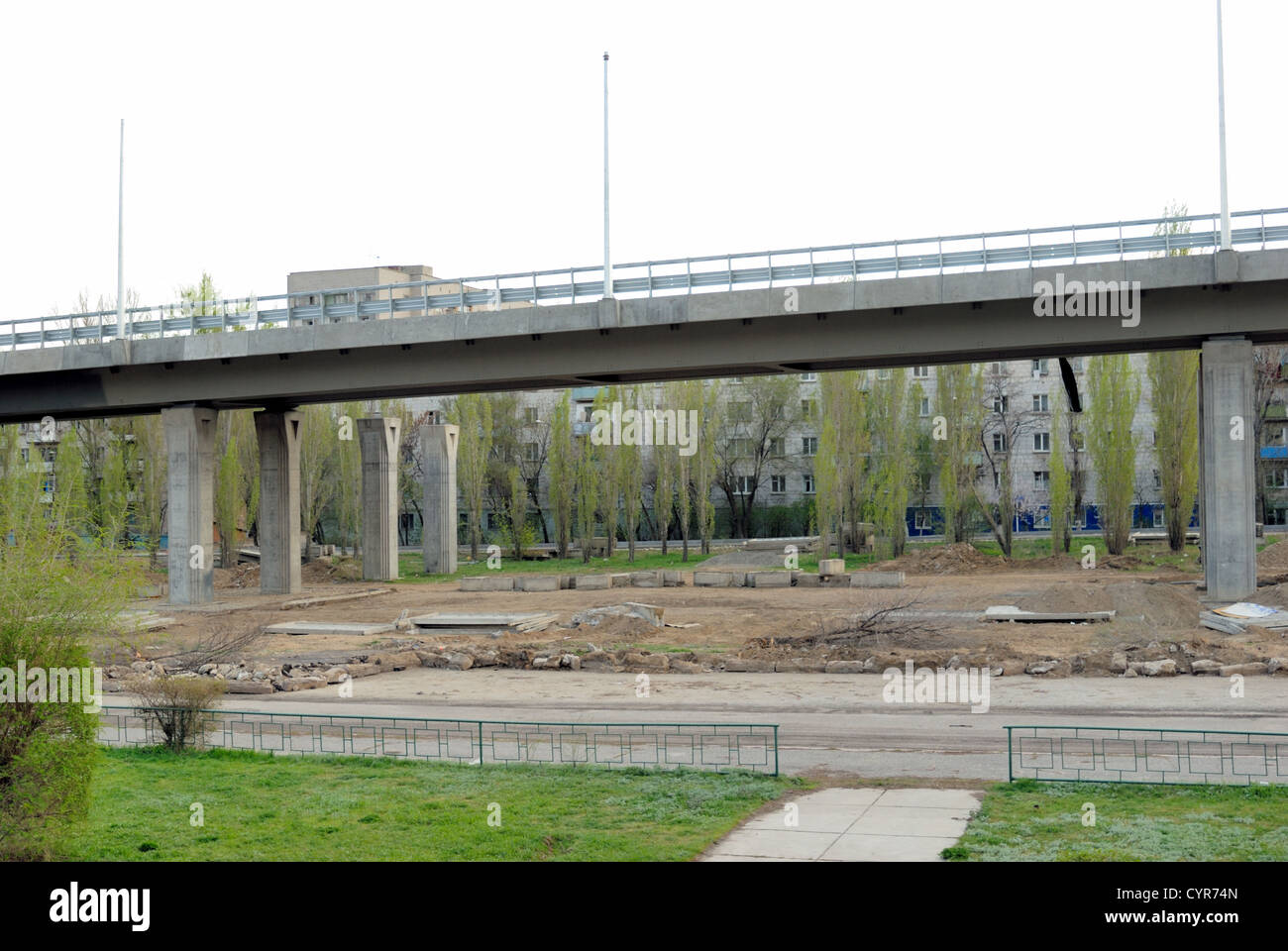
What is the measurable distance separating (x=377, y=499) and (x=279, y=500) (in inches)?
389

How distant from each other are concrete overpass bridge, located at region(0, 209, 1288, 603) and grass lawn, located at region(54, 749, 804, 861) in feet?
74.3

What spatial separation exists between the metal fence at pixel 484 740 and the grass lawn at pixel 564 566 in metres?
39.6

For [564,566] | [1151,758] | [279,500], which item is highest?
[279,500]

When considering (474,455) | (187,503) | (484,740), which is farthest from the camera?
(474,455)

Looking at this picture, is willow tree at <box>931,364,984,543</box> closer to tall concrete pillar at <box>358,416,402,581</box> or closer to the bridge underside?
the bridge underside

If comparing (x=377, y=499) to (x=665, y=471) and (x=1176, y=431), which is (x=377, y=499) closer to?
(x=665, y=471)

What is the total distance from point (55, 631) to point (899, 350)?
28.1m

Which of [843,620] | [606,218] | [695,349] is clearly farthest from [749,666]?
[606,218]

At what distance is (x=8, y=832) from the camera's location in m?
10.6

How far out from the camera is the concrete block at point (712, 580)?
165ft

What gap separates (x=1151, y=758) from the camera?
16.0 m

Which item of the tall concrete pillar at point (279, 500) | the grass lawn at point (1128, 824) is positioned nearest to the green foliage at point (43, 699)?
the grass lawn at point (1128, 824)
